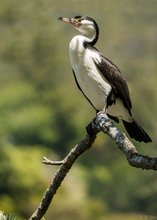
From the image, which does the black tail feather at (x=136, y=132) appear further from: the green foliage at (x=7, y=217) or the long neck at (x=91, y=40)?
the green foliage at (x=7, y=217)

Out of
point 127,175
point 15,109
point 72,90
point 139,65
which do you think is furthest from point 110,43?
point 127,175

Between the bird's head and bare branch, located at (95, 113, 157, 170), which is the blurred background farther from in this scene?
bare branch, located at (95, 113, 157, 170)

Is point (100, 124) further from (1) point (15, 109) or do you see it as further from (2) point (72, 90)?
(2) point (72, 90)

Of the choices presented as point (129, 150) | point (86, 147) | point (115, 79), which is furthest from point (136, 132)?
point (129, 150)

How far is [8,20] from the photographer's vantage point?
44469mm

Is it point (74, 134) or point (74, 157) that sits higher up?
point (74, 157)

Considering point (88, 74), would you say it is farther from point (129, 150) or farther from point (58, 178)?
point (129, 150)

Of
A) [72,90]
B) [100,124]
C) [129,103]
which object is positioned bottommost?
[72,90]

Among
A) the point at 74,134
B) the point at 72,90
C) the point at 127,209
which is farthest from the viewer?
the point at 72,90

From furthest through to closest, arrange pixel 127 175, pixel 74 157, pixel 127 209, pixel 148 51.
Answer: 1. pixel 148 51
2. pixel 127 175
3. pixel 127 209
4. pixel 74 157

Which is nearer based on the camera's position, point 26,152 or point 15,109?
point 26,152

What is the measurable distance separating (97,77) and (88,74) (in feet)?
0.13

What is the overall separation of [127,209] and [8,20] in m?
16.8

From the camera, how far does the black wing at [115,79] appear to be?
3756mm
